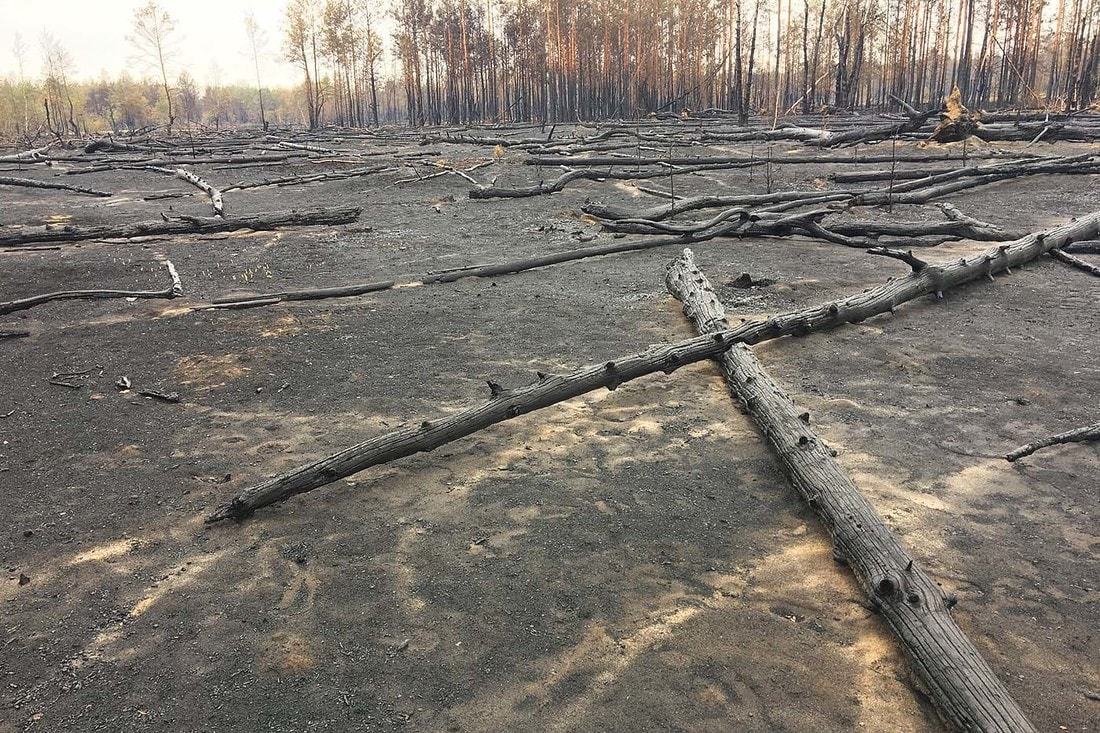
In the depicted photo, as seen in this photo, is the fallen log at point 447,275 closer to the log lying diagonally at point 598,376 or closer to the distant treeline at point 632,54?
the log lying diagonally at point 598,376

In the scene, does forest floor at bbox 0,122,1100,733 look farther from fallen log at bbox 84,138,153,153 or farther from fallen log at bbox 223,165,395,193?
fallen log at bbox 84,138,153,153

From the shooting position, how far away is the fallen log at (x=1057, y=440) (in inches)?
152

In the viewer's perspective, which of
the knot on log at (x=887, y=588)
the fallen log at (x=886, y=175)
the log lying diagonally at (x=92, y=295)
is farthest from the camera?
the fallen log at (x=886, y=175)

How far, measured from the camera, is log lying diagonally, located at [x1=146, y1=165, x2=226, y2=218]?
1400 centimetres

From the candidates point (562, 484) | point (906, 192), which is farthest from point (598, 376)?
point (906, 192)

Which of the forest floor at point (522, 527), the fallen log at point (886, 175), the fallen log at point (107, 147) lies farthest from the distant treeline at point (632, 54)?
the forest floor at point (522, 527)

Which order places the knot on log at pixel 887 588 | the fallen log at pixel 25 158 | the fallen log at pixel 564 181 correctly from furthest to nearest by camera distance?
1. the fallen log at pixel 25 158
2. the fallen log at pixel 564 181
3. the knot on log at pixel 887 588

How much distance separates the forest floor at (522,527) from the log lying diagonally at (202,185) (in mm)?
7128

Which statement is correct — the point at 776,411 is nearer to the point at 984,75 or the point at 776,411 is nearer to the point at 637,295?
the point at 637,295

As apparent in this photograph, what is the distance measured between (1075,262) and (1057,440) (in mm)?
5395

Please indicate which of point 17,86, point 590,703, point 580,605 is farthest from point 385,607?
point 17,86

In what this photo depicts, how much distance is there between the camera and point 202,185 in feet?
57.0

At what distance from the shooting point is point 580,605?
2.94 meters

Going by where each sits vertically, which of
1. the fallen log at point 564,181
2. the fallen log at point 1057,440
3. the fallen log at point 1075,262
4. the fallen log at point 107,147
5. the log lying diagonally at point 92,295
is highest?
the fallen log at point 107,147
